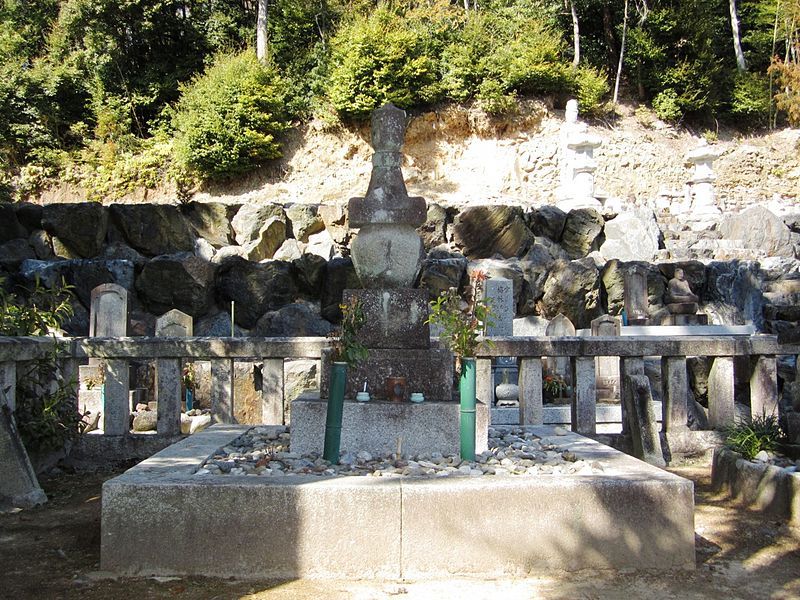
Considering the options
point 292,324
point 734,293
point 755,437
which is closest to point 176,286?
point 292,324

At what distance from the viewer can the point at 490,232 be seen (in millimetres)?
22828

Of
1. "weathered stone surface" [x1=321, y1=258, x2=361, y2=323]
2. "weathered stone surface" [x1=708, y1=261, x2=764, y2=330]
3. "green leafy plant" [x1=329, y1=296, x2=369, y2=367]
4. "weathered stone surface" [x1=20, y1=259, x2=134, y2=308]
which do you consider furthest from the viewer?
"weathered stone surface" [x1=708, y1=261, x2=764, y2=330]

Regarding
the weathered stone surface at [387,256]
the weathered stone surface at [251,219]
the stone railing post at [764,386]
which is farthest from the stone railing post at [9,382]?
the weathered stone surface at [251,219]

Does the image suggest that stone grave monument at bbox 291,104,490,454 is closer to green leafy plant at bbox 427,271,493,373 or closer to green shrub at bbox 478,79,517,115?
green leafy plant at bbox 427,271,493,373

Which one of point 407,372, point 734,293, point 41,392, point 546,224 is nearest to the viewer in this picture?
point 407,372

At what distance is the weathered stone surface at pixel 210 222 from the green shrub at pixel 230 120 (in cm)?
606

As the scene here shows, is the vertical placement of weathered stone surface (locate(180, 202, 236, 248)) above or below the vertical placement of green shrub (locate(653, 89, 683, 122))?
below

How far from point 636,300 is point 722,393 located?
8.51 metres

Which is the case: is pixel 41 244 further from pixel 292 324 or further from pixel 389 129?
pixel 389 129

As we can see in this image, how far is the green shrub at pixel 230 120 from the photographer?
27.8 m

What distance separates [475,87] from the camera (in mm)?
31578

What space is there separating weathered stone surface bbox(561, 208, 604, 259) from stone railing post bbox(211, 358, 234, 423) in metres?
18.1

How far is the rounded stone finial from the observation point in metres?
6.48

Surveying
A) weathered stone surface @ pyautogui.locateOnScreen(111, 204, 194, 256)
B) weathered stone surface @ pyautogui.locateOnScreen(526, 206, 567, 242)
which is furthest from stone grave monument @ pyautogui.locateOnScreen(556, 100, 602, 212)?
weathered stone surface @ pyautogui.locateOnScreen(111, 204, 194, 256)
